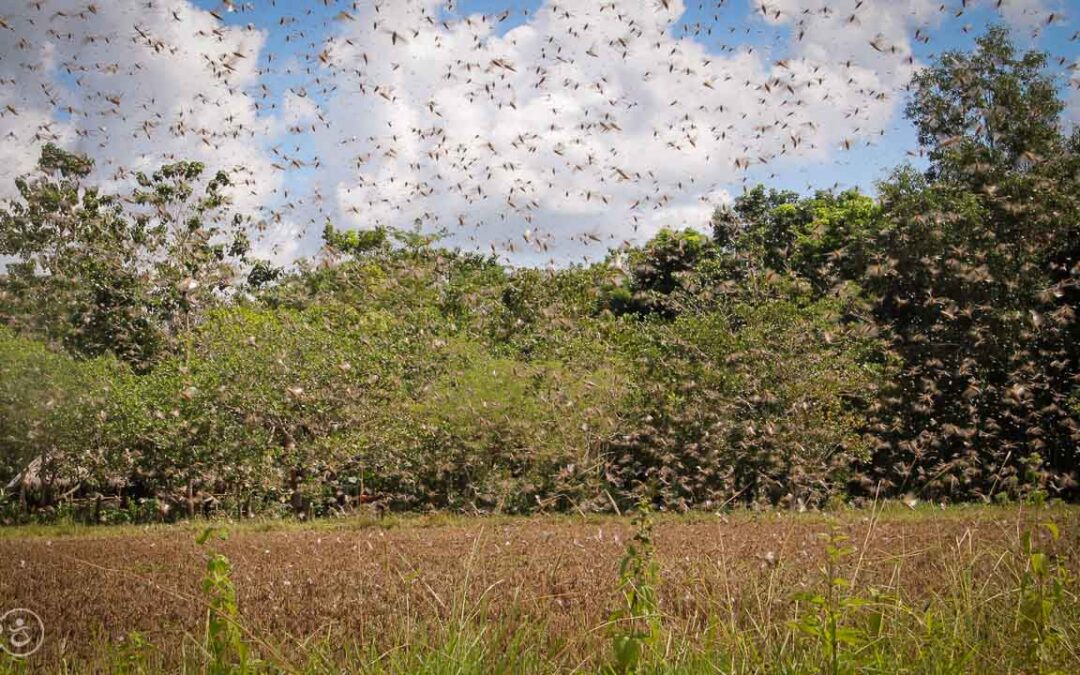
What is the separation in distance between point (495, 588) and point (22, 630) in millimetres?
2763

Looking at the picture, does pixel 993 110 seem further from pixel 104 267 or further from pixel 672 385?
pixel 104 267

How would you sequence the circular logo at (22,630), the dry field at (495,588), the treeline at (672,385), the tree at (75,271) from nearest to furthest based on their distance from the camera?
the dry field at (495,588) < the circular logo at (22,630) < the treeline at (672,385) < the tree at (75,271)

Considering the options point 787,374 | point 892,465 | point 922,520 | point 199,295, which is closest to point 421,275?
point 199,295

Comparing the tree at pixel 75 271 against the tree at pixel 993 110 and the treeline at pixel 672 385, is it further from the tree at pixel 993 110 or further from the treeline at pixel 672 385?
the tree at pixel 993 110

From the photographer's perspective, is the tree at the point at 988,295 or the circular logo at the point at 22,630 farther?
the tree at the point at 988,295

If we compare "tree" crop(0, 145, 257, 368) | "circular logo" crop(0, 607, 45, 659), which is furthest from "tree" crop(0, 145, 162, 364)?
"circular logo" crop(0, 607, 45, 659)

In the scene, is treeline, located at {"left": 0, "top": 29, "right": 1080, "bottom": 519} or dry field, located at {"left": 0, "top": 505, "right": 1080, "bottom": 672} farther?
treeline, located at {"left": 0, "top": 29, "right": 1080, "bottom": 519}

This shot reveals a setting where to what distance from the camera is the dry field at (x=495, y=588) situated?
3.08m

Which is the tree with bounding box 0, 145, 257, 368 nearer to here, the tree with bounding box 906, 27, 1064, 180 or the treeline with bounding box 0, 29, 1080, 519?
the treeline with bounding box 0, 29, 1080, 519

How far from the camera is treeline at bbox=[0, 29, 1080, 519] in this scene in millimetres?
15492

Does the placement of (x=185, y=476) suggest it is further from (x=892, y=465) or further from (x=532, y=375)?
(x=892, y=465)

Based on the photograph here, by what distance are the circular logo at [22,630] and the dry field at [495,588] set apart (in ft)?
0.32

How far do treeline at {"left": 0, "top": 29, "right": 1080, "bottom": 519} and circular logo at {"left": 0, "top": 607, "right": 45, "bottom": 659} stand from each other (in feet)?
30.2

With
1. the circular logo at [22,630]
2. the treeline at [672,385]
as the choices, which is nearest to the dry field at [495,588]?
the circular logo at [22,630]
